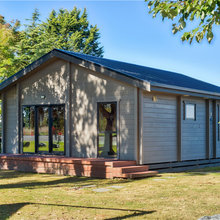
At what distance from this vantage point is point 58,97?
14.0 metres

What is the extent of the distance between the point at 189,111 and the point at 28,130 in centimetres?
602

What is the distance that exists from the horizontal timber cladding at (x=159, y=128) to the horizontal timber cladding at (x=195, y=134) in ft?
1.88

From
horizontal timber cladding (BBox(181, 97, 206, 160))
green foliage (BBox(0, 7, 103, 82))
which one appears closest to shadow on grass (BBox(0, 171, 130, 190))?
horizontal timber cladding (BBox(181, 97, 206, 160))

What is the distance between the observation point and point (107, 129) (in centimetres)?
1261

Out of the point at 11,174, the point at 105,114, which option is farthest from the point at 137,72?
the point at 11,174

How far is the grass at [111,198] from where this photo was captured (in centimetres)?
660

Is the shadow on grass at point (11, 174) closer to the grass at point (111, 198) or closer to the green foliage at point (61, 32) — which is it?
the grass at point (111, 198)

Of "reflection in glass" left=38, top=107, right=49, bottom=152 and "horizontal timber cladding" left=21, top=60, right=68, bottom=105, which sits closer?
"horizontal timber cladding" left=21, top=60, right=68, bottom=105

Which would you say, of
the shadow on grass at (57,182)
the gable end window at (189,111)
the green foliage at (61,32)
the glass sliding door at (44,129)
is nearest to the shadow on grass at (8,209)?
the shadow on grass at (57,182)

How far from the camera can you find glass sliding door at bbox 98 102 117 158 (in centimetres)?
1245

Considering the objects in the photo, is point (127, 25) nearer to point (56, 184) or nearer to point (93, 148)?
point (93, 148)

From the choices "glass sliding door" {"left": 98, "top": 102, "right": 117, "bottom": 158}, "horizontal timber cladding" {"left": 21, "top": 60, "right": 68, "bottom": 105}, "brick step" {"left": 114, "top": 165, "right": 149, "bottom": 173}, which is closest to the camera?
"brick step" {"left": 114, "top": 165, "right": 149, "bottom": 173}

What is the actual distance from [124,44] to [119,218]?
27299 millimetres

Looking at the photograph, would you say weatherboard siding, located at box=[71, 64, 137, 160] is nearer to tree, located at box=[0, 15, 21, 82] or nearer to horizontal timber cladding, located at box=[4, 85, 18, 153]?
horizontal timber cladding, located at box=[4, 85, 18, 153]
